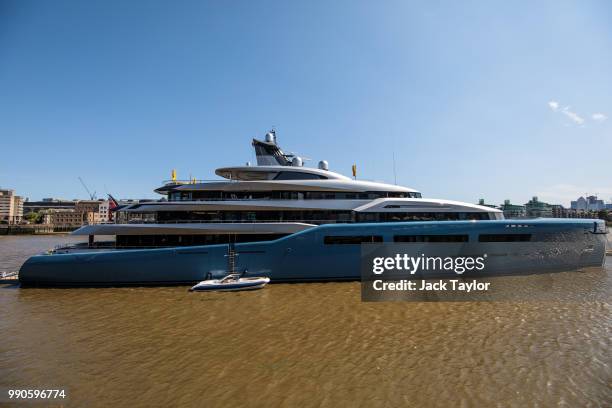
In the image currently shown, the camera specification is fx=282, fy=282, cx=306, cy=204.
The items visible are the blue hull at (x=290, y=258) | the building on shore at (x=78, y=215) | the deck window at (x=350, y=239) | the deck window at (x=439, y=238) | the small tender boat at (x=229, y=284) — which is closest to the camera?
the small tender boat at (x=229, y=284)

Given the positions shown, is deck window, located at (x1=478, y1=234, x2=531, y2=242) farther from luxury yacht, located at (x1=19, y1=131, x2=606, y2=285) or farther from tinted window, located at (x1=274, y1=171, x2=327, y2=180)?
tinted window, located at (x1=274, y1=171, x2=327, y2=180)

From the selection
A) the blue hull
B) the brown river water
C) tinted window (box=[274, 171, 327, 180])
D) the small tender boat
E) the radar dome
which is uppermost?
the radar dome

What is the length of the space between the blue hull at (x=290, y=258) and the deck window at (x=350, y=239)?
187 millimetres

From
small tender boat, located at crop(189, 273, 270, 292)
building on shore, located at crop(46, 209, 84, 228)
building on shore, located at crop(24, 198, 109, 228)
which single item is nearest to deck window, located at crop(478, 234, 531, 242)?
small tender boat, located at crop(189, 273, 270, 292)

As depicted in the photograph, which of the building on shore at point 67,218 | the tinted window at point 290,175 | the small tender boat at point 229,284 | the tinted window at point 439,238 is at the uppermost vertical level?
the tinted window at point 290,175

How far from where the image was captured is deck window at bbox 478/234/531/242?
1669cm

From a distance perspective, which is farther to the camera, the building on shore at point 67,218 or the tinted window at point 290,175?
the building on shore at point 67,218

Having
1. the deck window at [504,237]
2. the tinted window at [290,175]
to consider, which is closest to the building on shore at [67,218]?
the tinted window at [290,175]

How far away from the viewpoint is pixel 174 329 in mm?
10047

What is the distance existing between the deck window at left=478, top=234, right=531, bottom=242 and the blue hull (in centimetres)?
20

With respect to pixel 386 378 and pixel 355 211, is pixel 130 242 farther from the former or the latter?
pixel 386 378

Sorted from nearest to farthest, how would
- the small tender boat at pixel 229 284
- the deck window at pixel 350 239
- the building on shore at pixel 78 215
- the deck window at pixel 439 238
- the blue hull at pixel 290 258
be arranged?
the small tender boat at pixel 229 284 → the blue hull at pixel 290 258 → the deck window at pixel 350 239 → the deck window at pixel 439 238 → the building on shore at pixel 78 215

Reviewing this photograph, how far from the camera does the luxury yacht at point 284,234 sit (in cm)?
1582

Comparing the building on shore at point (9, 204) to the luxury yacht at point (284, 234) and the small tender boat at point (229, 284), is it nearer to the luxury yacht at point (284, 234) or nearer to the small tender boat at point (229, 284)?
the luxury yacht at point (284, 234)
